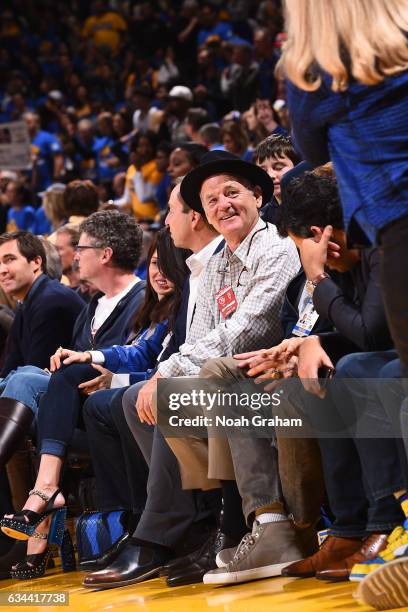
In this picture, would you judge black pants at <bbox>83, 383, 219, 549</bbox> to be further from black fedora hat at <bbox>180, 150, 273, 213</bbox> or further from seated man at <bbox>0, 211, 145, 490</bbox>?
black fedora hat at <bbox>180, 150, 273, 213</bbox>

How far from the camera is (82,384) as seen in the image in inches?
168

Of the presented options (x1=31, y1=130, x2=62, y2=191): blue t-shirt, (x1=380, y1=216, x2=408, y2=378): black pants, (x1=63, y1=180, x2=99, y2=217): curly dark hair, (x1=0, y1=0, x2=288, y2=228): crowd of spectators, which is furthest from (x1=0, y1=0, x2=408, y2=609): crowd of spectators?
(x1=31, y1=130, x2=62, y2=191): blue t-shirt

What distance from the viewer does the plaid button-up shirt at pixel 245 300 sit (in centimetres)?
Answer: 357

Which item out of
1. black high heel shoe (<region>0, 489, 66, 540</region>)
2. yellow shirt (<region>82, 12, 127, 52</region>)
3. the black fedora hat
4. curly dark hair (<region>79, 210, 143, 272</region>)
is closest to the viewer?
the black fedora hat

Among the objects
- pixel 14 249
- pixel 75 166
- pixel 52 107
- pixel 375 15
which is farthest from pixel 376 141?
pixel 52 107

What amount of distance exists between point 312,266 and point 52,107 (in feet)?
41.2

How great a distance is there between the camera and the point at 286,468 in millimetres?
3186

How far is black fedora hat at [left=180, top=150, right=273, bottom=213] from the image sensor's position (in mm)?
3865

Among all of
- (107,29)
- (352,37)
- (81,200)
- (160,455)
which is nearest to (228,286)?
(160,455)

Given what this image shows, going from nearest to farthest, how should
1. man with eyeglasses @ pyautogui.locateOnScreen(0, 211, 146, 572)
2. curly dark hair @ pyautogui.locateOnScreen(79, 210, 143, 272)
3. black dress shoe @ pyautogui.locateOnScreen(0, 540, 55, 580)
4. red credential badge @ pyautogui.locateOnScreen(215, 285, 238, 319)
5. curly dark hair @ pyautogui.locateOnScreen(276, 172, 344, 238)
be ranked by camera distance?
curly dark hair @ pyautogui.locateOnScreen(276, 172, 344, 238), red credential badge @ pyautogui.locateOnScreen(215, 285, 238, 319), black dress shoe @ pyautogui.locateOnScreen(0, 540, 55, 580), man with eyeglasses @ pyautogui.locateOnScreen(0, 211, 146, 572), curly dark hair @ pyautogui.locateOnScreen(79, 210, 143, 272)

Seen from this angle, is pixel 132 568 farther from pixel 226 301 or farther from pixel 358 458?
pixel 358 458

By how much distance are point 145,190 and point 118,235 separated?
4.74m

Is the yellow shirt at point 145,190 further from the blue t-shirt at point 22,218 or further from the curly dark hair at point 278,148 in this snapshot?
the curly dark hair at point 278,148

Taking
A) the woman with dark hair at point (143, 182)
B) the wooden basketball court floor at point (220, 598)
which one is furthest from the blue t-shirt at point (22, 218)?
the wooden basketball court floor at point (220, 598)
